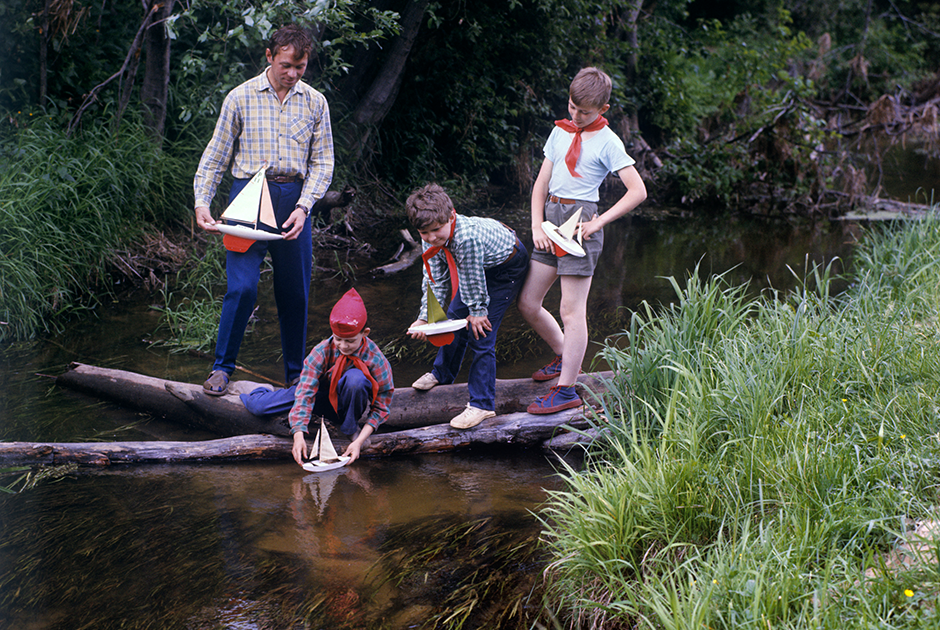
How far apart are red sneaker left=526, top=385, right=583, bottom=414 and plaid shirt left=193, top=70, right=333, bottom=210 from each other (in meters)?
1.52

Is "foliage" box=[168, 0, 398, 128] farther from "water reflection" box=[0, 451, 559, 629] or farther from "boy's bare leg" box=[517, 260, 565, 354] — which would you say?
"water reflection" box=[0, 451, 559, 629]

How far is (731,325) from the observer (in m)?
3.62

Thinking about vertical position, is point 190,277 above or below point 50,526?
above

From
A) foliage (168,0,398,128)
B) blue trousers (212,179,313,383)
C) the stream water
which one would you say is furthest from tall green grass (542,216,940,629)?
foliage (168,0,398,128)

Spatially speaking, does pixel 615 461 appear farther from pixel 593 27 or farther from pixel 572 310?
pixel 593 27

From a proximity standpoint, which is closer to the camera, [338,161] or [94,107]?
[94,107]

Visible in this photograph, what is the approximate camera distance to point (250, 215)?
346 cm

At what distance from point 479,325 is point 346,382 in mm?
678

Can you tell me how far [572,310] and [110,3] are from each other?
5.63 meters

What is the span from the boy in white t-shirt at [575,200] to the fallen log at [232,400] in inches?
8.3

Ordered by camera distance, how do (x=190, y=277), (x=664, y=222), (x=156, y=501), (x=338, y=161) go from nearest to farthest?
(x=156, y=501)
(x=190, y=277)
(x=338, y=161)
(x=664, y=222)

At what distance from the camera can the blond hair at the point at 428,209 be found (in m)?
3.20

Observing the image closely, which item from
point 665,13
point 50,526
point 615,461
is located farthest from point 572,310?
point 665,13

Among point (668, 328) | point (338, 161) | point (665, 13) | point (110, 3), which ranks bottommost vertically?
point (668, 328)
